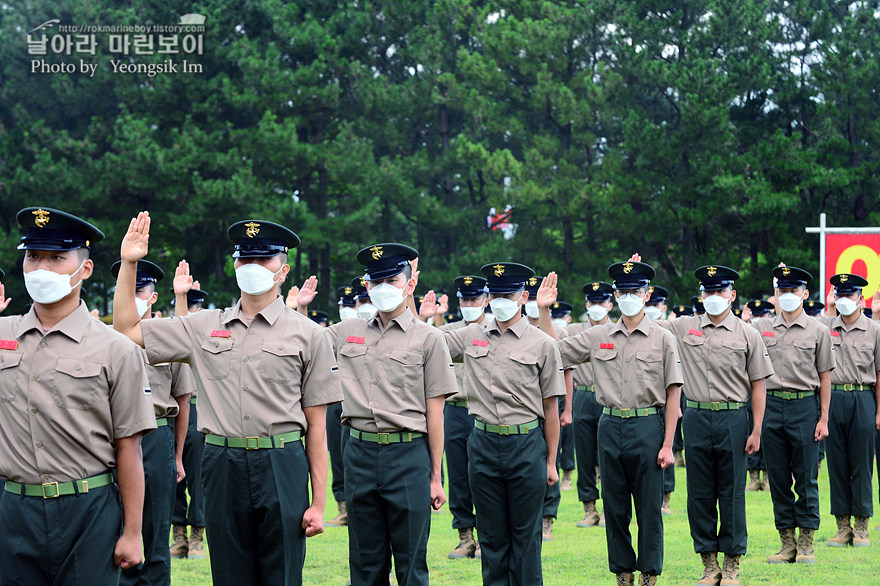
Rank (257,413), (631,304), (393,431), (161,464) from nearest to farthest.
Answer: (257,413), (393,431), (161,464), (631,304)

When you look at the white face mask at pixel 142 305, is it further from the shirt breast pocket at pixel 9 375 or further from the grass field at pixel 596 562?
the shirt breast pocket at pixel 9 375

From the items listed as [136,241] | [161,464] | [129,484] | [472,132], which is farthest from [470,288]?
[472,132]

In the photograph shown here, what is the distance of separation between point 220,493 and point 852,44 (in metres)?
24.1

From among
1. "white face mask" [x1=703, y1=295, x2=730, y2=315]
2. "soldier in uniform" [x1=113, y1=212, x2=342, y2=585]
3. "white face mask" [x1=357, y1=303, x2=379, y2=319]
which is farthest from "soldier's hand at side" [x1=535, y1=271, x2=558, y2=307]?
"white face mask" [x1=357, y1=303, x2=379, y2=319]

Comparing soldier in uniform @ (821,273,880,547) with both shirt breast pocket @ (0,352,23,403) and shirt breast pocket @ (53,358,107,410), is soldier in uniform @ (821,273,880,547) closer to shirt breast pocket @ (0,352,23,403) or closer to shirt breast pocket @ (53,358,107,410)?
shirt breast pocket @ (53,358,107,410)

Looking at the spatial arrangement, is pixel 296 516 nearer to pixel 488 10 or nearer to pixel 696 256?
pixel 696 256

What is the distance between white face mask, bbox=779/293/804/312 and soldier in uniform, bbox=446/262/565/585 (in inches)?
140

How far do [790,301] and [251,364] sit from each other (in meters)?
6.44

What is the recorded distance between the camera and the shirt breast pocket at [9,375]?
173 inches

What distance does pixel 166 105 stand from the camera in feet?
93.7

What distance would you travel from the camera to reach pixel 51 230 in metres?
4.52

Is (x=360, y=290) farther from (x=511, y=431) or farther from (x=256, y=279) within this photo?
(x=256, y=279)

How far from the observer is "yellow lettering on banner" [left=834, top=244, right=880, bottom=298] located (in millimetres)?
16859

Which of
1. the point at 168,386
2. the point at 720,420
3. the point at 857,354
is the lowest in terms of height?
the point at 720,420
